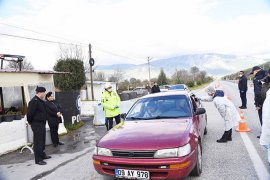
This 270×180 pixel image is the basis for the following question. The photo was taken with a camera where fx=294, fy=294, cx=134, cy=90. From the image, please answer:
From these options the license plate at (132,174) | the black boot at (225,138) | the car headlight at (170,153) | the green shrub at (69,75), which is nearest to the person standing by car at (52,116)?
the black boot at (225,138)

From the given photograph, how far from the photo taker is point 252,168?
534 cm

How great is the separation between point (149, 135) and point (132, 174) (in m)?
0.70

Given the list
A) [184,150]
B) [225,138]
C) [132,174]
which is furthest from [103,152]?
[225,138]

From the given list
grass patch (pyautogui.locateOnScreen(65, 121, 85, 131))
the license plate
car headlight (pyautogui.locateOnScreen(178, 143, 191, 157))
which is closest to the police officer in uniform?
the license plate

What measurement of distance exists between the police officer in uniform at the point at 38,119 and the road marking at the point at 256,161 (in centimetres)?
Result: 461

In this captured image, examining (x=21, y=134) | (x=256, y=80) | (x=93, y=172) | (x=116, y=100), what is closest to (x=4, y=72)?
(x=21, y=134)

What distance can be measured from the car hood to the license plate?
1.08 feet

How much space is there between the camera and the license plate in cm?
426

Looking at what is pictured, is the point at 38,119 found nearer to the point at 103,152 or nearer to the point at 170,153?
the point at 103,152

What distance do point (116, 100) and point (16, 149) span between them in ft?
11.2

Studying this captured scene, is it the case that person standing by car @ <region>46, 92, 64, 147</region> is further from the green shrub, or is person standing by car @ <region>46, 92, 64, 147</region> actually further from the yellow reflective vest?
the green shrub

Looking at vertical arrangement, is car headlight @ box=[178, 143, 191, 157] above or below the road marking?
above

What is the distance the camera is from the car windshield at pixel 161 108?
19.4ft

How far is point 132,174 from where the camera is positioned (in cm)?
430
